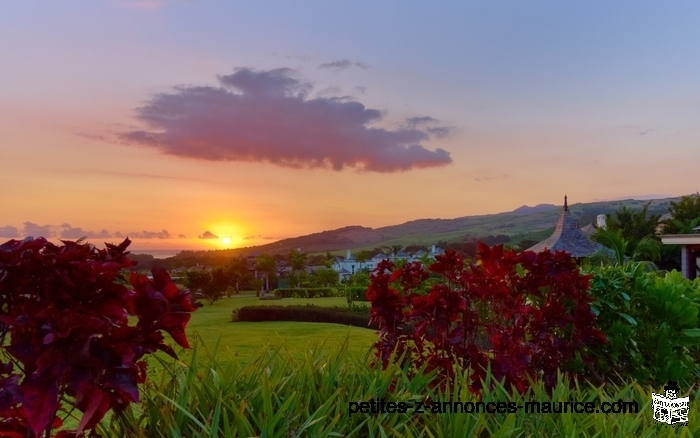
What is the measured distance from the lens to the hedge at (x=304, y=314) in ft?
42.3

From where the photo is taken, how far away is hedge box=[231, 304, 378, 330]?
12891 millimetres

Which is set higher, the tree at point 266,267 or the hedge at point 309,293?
the tree at point 266,267

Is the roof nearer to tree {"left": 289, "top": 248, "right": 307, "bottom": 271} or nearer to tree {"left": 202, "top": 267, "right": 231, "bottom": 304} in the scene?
tree {"left": 202, "top": 267, "right": 231, "bottom": 304}

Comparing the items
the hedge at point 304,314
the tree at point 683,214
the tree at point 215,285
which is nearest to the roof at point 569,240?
the tree at point 683,214

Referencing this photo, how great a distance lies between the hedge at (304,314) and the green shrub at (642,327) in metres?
8.91

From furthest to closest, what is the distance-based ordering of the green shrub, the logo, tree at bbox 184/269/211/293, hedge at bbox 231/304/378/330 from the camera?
tree at bbox 184/269/211/293
hedge at bbox 231/304/378/330
the green shrub
the logo

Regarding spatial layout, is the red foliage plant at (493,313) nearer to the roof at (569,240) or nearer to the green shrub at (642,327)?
the green shrub at (642,327)

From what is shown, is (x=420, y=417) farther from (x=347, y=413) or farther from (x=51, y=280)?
(x=51, y=280)

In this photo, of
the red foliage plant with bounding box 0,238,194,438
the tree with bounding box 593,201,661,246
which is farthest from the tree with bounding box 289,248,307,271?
the red foliage plant with bounding box 0,238,194,438

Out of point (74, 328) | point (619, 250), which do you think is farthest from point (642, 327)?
point (619, 250)

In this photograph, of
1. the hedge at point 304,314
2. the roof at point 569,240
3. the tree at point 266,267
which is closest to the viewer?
the hedge at point 304,314

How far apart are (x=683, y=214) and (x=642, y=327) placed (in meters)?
31.9

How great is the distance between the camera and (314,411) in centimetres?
210

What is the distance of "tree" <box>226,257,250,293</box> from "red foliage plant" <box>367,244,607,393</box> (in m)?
17.9
